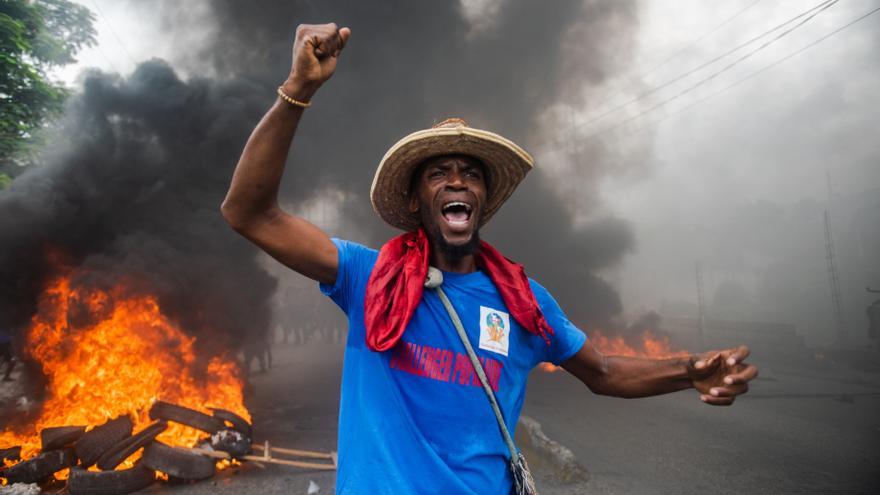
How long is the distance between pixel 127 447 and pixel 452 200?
7.45 meters

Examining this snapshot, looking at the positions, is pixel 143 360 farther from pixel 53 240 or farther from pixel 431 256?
pixel 431 256

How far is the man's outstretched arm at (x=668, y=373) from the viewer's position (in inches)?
71.5

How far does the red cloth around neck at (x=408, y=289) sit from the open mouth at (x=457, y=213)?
0.48 feet

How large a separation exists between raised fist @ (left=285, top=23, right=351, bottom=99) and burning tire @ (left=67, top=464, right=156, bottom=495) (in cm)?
735

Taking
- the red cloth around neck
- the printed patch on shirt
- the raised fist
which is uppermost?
the raised fist

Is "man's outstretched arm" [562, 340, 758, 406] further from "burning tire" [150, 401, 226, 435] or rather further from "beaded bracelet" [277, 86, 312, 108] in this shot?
"burning tire" [150, 401, 226, 435]

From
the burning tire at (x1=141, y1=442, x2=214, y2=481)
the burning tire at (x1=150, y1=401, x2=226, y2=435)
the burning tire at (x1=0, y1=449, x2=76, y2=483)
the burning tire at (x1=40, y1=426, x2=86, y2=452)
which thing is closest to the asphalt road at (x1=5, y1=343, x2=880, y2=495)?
the burning tire at (x1=141, y1=442, x2=214, y2=481)

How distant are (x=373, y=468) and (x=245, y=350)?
48.3 ft

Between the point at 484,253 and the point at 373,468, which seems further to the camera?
the point at 484,253

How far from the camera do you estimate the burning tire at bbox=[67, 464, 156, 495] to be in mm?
5785

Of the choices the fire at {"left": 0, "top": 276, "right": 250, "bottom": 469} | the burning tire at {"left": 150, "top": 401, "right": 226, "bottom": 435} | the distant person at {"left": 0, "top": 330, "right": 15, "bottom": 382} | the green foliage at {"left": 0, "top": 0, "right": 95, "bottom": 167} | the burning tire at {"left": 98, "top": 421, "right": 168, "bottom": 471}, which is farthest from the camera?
the distant person at {"left": 0, "top": 330, "right": 15, "bottom": 382}

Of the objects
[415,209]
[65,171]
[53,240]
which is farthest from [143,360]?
[415,209]

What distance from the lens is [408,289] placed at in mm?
1617

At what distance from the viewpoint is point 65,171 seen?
1171cm
